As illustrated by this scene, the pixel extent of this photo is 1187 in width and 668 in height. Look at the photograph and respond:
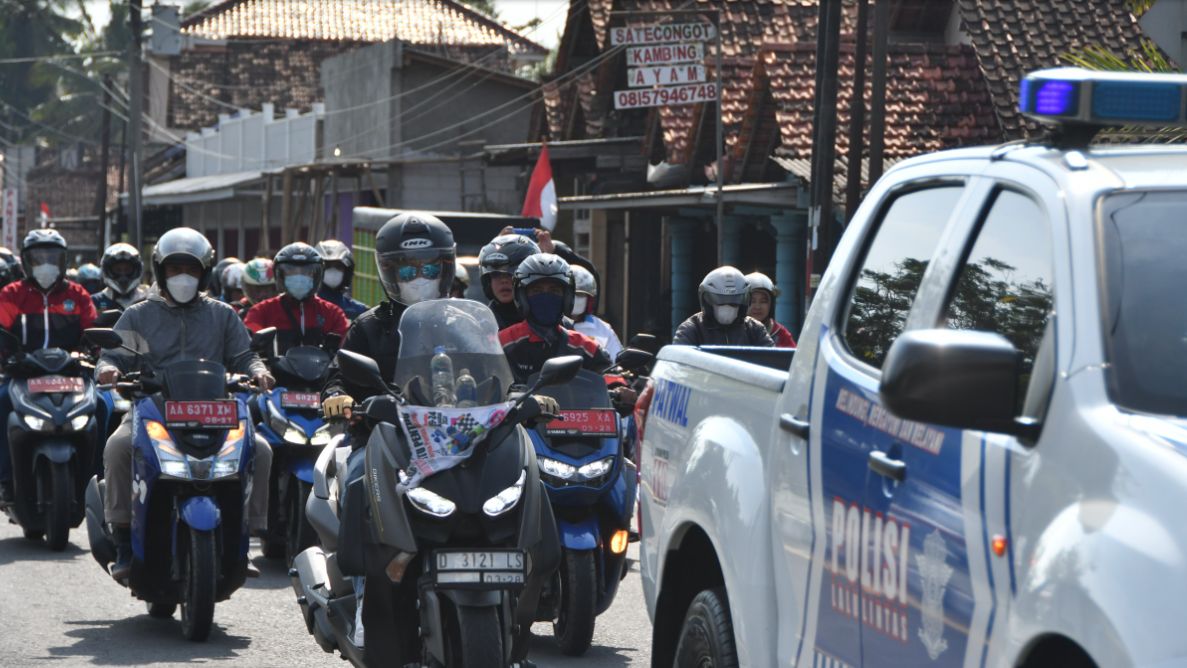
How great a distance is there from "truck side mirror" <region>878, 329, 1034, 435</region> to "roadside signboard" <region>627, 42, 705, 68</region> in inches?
763

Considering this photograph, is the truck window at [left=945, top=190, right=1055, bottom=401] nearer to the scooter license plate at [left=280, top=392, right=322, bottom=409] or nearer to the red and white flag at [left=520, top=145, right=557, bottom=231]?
the scooter license plate at [left=280, top=392, right=322, bottom=409]

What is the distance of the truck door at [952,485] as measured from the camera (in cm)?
375

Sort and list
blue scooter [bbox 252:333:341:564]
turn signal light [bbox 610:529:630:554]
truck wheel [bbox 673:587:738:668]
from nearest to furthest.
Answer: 1. truck wheel [bbox 673:587:738:668]
2. turn signal light [bbox 610:529:630:554]
3. blue scooter [bbox 252:333:341:564]

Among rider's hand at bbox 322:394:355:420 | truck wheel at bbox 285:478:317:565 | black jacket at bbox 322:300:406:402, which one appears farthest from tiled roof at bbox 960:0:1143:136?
rider's hand at bbox 322:394:355:420

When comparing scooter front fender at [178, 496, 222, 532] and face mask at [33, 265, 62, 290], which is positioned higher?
face mask at [33, 265, 62, 290]

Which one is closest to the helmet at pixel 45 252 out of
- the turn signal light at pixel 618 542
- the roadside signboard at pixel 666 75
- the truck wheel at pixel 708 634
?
the turn signal light at pixel 618 542

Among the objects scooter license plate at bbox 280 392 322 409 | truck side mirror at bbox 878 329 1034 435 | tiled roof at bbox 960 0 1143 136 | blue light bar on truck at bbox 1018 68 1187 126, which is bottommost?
scooter license plate at bbox 280 392 322 409

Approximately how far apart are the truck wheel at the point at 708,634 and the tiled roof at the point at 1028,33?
2019 cm

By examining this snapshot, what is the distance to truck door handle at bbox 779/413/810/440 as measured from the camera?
483 centimetres

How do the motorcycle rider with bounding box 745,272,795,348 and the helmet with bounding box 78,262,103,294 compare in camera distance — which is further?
the helmet with bounding box 78,262,103,294

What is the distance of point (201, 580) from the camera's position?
8.88 metres

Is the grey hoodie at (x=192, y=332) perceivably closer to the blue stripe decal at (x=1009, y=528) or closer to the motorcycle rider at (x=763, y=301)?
the motorcycle rider at (x=763, y=301)

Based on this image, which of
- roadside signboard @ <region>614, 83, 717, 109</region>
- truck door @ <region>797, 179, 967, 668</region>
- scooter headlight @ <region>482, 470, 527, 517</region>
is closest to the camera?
truck door @ <region>797, 179, 967, 668</region>

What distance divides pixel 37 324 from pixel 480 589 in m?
7.32
